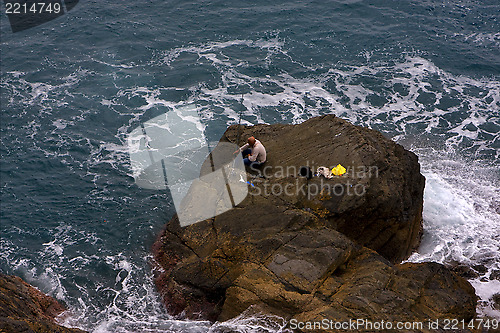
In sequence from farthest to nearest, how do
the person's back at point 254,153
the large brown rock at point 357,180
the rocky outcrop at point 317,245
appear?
1. the person's back at point 254,153
2. the large brown rock at point 357,180
3. the rocky outcrop at point 317,245

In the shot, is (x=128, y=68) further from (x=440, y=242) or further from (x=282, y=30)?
(x=440, y=242)

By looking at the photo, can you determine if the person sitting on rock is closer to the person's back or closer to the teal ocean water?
the person's back

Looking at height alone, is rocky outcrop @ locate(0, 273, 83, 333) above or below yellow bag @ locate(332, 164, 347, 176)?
below

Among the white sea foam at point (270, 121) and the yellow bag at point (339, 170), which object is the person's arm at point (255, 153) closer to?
the yellow bag at point (339, 170)

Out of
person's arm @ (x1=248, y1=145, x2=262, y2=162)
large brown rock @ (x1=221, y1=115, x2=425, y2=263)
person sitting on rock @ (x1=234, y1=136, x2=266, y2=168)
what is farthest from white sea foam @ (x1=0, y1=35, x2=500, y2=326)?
person's arm @ (x1=248, y1=145, x2=262, y2=162)

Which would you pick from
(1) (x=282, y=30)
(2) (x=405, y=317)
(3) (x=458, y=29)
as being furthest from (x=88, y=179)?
(3) (x=458, y=29)

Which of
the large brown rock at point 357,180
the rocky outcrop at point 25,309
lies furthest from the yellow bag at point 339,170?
the rocky outcrop at point 25,309

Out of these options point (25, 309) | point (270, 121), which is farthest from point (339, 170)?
point (25, 309)
